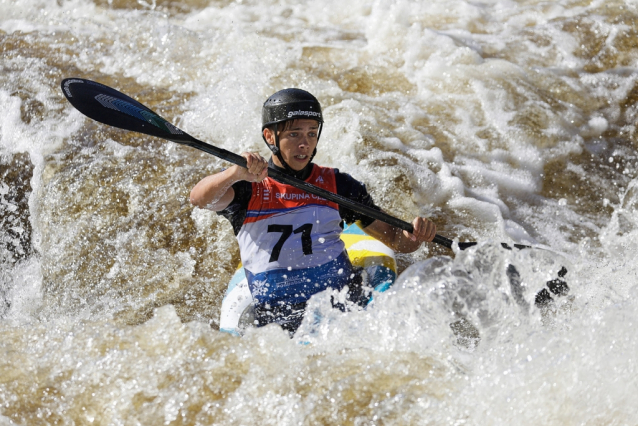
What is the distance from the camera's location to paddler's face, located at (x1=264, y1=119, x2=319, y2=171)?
2.87 metres

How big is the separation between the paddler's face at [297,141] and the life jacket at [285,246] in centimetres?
13

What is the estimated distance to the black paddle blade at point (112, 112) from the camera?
Result: 111 inches

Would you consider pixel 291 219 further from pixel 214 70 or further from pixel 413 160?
pixel 214 70

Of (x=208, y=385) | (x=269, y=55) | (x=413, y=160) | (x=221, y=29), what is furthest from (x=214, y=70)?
(x=208, y=385)

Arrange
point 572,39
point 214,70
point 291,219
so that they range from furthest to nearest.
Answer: point 572,39, point 214,70, point 291,219

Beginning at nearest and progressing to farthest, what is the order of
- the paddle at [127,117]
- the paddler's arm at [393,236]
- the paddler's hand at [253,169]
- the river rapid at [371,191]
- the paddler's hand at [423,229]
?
the river rapid at [371,191] < the paddler's hand at [253,169] < the paddle at [127,117] < the paddler's hand at [423,229] < the paddler's arm at [393,236]

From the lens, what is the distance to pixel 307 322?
8.79 ft

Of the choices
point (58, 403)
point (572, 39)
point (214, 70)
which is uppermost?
point (572, 39)

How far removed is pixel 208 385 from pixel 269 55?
148 inches

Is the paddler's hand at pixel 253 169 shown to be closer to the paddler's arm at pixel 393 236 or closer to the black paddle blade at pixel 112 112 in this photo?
the black paddle blade at pixel 112 112

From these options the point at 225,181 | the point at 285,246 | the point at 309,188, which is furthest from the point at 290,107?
the point at 285,246

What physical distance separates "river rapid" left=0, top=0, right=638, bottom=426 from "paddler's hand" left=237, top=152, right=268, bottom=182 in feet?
2.06

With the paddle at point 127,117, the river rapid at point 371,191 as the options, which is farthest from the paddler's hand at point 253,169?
the river rapid at point 371,191

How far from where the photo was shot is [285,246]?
2.84m
